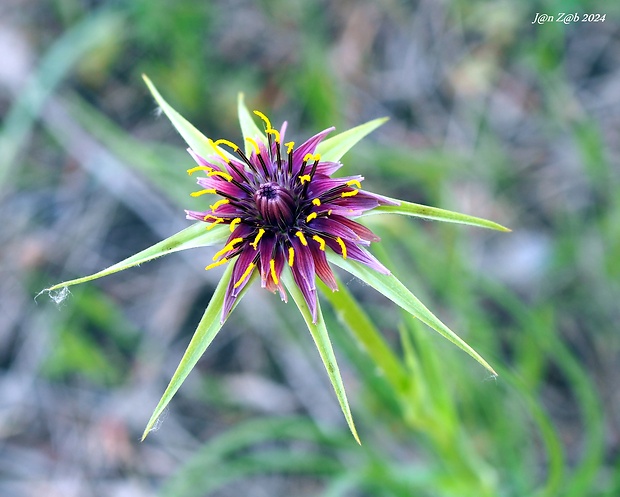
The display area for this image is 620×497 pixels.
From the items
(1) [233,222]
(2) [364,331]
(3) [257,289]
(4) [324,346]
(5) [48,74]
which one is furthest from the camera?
(5) [48,74]

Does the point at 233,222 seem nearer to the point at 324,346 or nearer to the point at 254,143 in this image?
the point at 254,143

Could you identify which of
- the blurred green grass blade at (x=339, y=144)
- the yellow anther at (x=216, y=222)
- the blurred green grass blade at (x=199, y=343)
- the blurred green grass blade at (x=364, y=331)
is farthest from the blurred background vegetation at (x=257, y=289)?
the blurred green grass blade at (x=199, y=343)

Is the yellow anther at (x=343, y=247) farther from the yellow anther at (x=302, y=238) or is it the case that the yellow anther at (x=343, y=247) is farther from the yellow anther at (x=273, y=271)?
the yellow anther at (x=273, y=271)

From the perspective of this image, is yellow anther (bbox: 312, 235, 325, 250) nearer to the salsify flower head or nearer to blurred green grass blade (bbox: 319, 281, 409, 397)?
the salsify flower head

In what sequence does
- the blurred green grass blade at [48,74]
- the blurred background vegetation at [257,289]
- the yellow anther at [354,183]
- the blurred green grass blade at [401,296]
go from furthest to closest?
the blurred green grass blade at [48,74], the blurred background vegetation at [257,289], the yellow anther at [354,183], the blurred green grass blade at [401,296]

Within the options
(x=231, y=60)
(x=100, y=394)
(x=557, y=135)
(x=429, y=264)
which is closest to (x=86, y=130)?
(x=231, y=60)

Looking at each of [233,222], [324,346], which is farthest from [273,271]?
[324,346]

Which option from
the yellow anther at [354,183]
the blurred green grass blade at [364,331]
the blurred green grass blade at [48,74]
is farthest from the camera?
the blurred green grass blade at [48,74]
